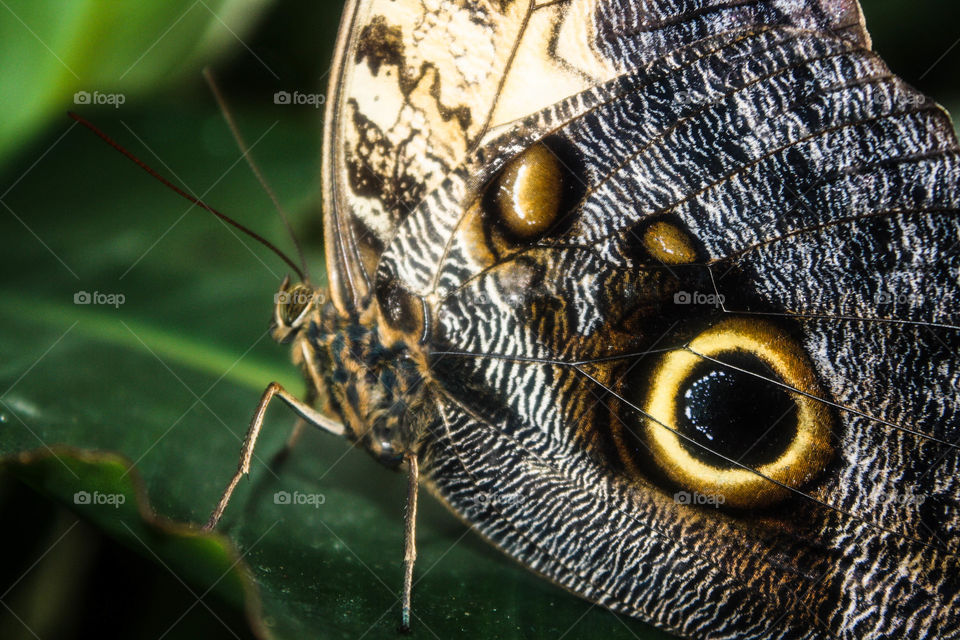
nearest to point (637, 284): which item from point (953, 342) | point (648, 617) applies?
point (953, 342)

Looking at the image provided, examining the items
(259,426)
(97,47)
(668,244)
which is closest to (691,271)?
(668,244)

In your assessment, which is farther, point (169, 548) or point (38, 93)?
point (38, 93)

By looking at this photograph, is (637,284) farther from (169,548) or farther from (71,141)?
(71,141)

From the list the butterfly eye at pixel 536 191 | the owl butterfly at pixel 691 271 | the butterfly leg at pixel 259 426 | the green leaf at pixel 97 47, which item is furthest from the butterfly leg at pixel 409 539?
the green leaf at pixel 97 47

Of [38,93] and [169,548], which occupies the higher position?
[38,93]

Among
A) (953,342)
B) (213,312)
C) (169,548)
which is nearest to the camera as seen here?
(169,548)

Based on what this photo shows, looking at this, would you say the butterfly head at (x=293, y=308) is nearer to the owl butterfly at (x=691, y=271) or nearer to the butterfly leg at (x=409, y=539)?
the owl butterfly at (x=691, y=271)
